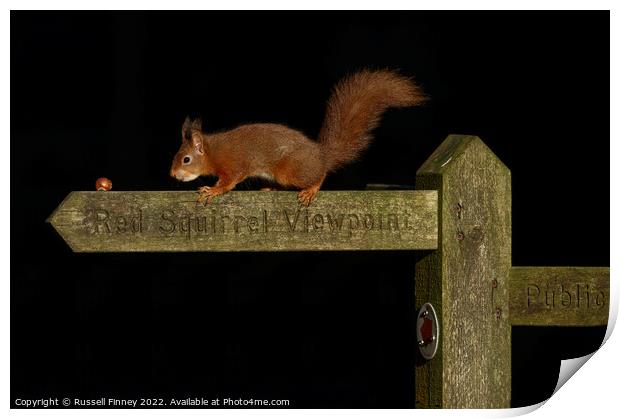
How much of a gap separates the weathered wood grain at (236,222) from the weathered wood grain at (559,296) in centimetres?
38

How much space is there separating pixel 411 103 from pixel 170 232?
0.86 m

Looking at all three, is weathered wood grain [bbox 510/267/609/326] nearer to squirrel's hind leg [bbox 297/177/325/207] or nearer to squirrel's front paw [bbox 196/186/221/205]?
squirrel's hind leg [bbox 297/177/325/207]

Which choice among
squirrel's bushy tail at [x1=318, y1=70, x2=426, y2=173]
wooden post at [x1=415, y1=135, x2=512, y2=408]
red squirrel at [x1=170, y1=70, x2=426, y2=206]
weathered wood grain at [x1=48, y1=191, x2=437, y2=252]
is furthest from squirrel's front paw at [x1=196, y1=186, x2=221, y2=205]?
wooden post at [x1=415, y1=135, x2=512, y2=408]

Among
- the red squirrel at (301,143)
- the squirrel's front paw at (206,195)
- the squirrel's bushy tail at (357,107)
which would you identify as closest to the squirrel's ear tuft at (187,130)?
the red squirrel at (301,143)

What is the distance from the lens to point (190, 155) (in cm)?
281

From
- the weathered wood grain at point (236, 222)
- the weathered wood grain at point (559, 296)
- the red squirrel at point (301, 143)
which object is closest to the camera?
the weathered wood grain at point (236, 222)

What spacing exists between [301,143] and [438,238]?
56 centimetres

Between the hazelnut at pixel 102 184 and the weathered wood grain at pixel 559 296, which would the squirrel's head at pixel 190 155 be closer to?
the hazelnut at pixel 102 184

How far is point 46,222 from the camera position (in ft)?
7.25

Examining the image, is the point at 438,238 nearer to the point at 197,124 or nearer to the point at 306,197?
the point at 306,197

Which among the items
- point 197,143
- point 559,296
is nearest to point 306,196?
point 197,143

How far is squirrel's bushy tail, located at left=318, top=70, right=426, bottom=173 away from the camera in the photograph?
2.59 m

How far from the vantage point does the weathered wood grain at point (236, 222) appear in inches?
87.3
